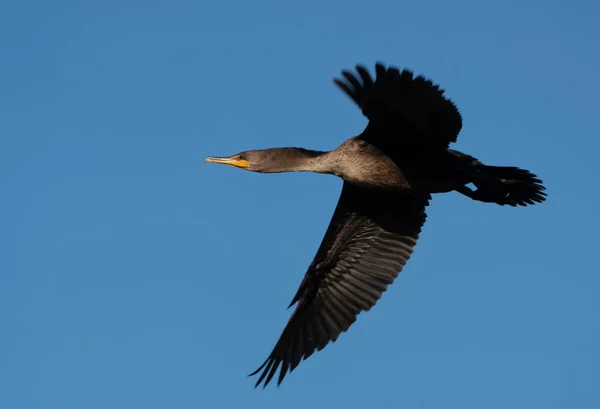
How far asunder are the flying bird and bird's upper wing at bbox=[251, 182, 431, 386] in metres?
0.01

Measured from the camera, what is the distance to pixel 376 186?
1052 centimetres

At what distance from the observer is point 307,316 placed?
11.2 m

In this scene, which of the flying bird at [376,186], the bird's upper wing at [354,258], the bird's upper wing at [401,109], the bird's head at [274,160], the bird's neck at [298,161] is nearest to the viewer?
the bird's upper wing at [401,109]

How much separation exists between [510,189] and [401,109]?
1934 millimetres

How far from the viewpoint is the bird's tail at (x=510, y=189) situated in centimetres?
1085

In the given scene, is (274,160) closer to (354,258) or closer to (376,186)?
(376,186)

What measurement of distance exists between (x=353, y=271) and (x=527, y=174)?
2110mm

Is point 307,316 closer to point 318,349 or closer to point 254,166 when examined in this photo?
point 318,349

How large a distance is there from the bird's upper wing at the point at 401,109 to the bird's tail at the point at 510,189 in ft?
3.19

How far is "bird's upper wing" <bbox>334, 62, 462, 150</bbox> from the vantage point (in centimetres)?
917

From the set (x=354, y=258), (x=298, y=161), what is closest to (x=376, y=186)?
(x=298, y=161)

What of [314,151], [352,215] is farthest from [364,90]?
[352,215]

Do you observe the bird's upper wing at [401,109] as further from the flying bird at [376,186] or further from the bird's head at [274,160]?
the bird's head at [274,160]

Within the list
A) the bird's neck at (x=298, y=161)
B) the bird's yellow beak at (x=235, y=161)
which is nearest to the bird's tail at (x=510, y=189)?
the bird's neck at (x=298, y=161)
